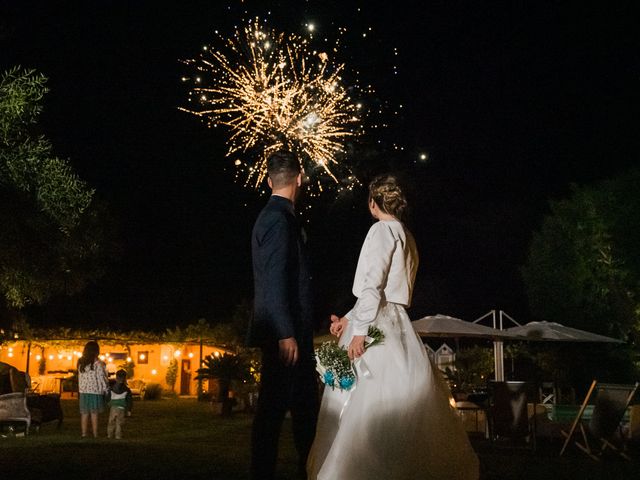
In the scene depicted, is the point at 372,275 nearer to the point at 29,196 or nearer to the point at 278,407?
the point at 278,407

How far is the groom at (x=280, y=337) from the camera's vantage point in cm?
440

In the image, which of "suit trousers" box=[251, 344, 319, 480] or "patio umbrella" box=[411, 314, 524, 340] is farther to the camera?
"patio umbrella" box=[411, 314, 524, 340]

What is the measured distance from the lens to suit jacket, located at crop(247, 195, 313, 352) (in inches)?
176

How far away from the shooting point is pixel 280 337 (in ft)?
14.5

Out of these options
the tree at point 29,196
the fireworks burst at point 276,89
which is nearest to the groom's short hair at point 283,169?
the fireworks burst at point 276,89

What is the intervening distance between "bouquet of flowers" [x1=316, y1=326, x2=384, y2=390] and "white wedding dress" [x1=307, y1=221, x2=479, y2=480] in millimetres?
42

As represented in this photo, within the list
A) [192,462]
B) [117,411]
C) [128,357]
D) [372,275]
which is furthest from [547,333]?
[128,357]

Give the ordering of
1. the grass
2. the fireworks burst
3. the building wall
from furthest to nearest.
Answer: the building wall → the fireworks burst → the grass

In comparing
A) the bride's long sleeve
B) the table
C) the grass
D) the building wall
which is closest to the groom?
the bride's long sleeve

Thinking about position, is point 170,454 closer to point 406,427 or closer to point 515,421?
point 406,427

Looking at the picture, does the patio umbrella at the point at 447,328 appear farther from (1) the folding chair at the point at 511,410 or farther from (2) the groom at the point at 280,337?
(2) the groom at the point at 280,337

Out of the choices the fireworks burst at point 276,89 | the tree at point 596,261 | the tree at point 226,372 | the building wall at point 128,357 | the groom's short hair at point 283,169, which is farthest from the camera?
the building wall at point 128,357

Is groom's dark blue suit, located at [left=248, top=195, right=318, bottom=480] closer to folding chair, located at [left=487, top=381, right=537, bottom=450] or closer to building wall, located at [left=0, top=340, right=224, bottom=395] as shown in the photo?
folding chair, located at [left=487, top=381, right=537, bottom=450]

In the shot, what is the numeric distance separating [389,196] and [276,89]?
11.0 m
